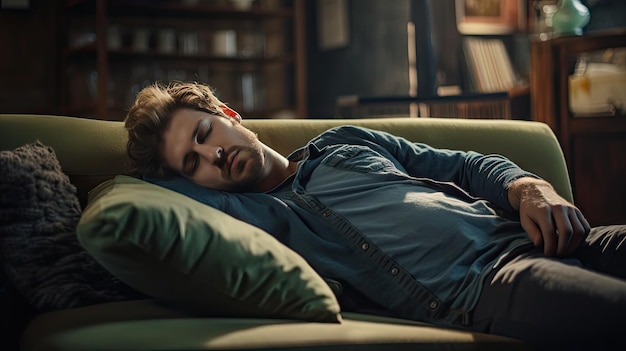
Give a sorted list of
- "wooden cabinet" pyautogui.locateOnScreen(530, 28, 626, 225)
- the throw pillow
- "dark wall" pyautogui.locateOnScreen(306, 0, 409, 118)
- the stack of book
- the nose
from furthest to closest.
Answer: "dark wall" pyautogui.locateOnScreen(306, 0, 409, 118)
the stack of book
"wooden cabinet" pyautogui.locateOnScreen(530, 28, 626, 225)
the nose
the throw pillow

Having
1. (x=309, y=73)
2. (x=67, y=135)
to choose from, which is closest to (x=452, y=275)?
(x=67, y=135)

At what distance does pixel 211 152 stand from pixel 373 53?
11.6 ft

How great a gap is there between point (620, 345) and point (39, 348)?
864mm

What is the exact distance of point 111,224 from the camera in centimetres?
111

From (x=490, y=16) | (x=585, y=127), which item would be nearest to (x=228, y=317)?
(x=585, y=127)

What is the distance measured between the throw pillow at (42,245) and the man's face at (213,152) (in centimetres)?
31

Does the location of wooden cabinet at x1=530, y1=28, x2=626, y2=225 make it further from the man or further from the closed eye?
the closed eye

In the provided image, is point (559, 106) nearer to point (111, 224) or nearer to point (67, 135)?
point (67, 135)

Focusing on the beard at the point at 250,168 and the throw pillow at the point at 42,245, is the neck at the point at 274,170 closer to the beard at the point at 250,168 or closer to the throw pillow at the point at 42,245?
the beard at the point at 250,168

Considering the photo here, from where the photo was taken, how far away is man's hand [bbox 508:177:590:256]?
141cm

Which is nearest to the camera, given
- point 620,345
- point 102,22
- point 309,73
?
point 620,345

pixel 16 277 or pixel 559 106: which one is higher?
pixel 559 106

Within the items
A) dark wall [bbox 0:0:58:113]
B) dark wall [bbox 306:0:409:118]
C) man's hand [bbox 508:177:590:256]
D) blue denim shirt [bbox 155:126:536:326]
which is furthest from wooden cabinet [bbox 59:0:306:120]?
man's hand [bbox 508:177:590:256]

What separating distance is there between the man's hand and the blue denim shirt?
44 mm
